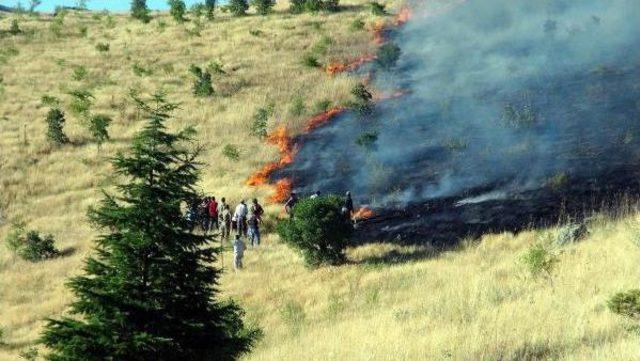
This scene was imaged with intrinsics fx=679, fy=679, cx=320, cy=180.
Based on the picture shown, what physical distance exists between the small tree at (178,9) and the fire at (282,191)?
3495cm

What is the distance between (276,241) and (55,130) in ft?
66.5

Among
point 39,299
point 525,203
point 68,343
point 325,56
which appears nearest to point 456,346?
point 68,343

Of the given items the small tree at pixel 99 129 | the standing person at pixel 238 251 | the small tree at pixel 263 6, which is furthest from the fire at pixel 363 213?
the small tree at pixel 263 6

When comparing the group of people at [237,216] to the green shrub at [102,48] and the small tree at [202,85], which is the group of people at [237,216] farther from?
the green shrub at [102,48]

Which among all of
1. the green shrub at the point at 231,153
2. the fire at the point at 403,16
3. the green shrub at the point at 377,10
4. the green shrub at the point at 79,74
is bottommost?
the green shrub at the point at 231,153

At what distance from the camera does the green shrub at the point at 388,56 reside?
44344 mm

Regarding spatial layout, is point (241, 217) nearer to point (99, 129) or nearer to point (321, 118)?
point (321, 118)

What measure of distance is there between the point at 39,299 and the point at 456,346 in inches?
643

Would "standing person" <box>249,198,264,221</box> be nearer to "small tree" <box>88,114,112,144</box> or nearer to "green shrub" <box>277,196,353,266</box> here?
"green shrub" <box>277,196,353,266</box>

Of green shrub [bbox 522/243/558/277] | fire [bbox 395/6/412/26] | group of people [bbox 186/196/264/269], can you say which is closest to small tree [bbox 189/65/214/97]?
fire [bbox 395/6/412/26]

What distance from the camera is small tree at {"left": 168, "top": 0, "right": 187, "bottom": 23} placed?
60812 millimetres

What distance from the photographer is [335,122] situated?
37.8 meters

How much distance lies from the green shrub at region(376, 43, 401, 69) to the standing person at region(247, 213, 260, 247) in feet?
76.9

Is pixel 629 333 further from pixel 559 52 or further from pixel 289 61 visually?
pixel 289 61
